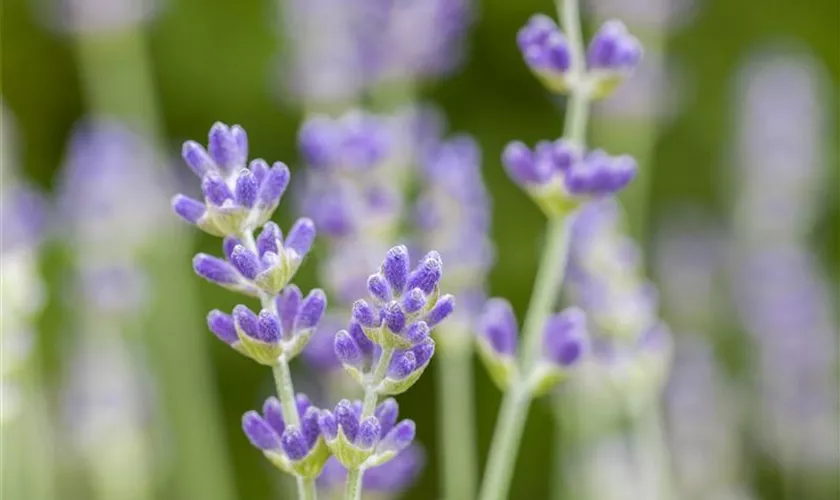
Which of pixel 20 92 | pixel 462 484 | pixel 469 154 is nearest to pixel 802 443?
pixel 462 484

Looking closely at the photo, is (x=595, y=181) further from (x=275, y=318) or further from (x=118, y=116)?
(x=118, y=116)

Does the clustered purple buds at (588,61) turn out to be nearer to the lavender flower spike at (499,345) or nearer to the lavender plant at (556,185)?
the lavender plant at (556,185)

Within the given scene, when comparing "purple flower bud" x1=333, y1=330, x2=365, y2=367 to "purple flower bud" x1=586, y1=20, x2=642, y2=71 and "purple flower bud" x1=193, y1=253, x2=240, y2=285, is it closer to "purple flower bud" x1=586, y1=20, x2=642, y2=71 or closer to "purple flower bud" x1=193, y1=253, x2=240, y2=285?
"purple flower bud" x1=193, y1=253, x2=240, y2=285

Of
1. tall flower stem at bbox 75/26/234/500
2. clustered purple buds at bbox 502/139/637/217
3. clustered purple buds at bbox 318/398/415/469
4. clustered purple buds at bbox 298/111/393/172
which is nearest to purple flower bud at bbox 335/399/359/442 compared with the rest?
clustered purple buds at bbox 318/398/415/469

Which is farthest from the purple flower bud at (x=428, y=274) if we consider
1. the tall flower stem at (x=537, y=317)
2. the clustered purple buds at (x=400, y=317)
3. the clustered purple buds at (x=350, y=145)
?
the clustered purple buds at (x=350, y=145)

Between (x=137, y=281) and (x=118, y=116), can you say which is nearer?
(x=137, y=281)

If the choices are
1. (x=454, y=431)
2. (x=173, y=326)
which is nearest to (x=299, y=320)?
(x=454, y=431)
